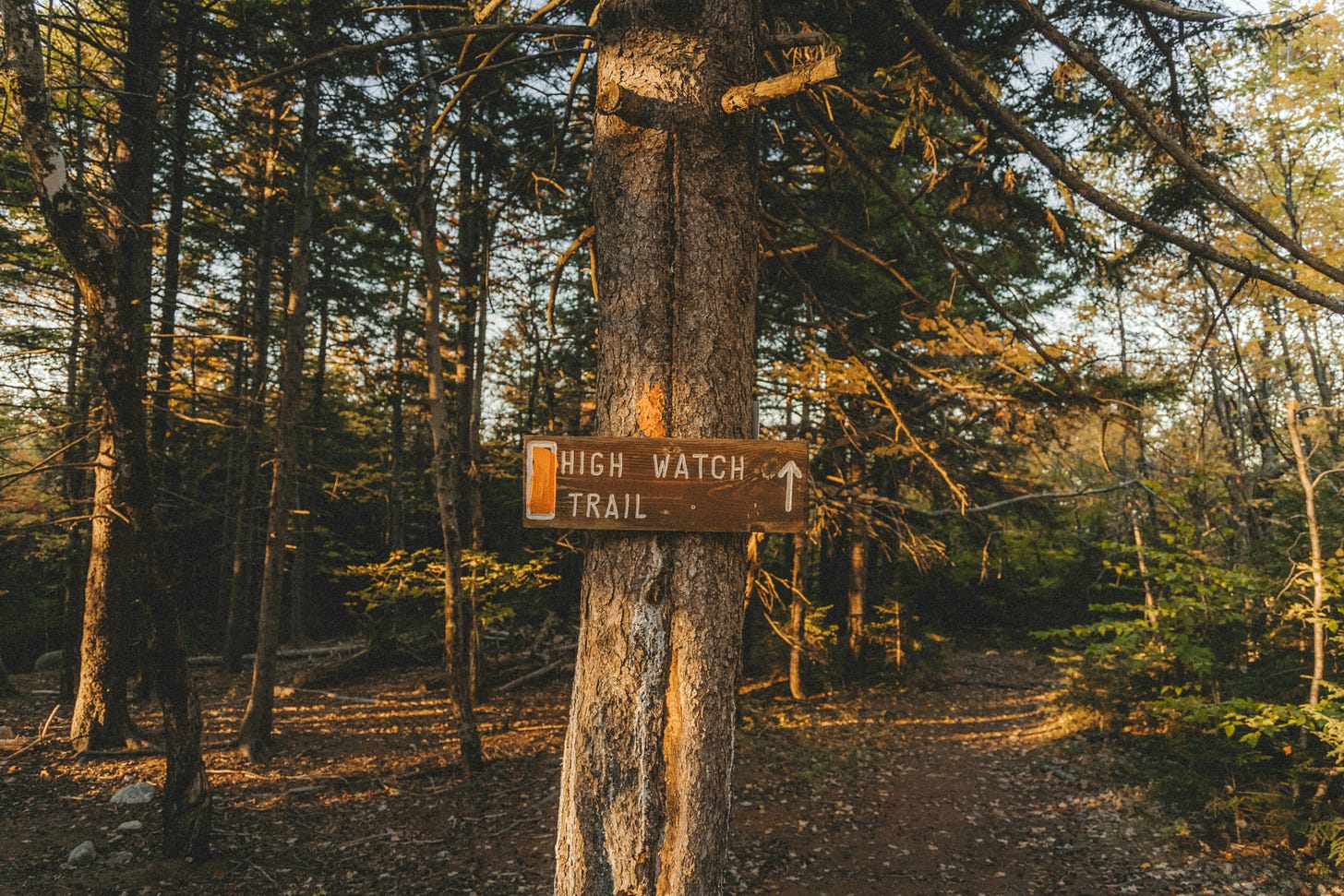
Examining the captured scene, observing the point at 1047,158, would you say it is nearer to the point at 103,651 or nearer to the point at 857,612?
the point at 103,651

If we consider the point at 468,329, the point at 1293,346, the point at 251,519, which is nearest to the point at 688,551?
the point at 468,329

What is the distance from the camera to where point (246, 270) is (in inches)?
525

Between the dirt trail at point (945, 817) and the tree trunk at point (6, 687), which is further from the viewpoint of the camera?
the tree trunk at point (6, 687)

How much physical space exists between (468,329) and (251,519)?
27.5 feet

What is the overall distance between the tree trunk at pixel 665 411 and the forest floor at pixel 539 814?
4.20 metres

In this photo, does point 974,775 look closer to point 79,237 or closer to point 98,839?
point 98,839

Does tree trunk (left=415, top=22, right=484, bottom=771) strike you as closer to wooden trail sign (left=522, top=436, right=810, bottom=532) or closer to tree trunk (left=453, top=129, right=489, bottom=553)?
tree trunk (left=453, top=129, right=489, bottom=553)

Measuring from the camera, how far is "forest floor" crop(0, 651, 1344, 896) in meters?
5.37

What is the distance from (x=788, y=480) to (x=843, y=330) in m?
1.24

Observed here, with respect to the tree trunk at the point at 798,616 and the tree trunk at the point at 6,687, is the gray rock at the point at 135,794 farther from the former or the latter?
the tree trunk at the point at 798,616

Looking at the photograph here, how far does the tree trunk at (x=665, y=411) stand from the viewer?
6.59 ft

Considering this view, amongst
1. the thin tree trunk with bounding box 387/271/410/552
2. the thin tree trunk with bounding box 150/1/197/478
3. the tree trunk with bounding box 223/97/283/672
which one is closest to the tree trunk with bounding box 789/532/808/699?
the thin tree trunk with bounding box 150/1/197/478

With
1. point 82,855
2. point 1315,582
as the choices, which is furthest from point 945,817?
point 82,855

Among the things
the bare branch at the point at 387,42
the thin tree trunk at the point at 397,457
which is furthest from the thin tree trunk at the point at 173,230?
the bare branch at the point at 387,42
